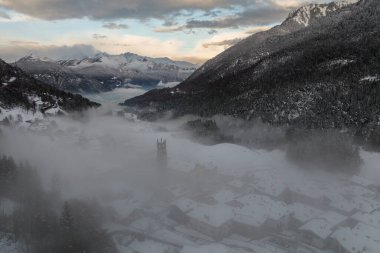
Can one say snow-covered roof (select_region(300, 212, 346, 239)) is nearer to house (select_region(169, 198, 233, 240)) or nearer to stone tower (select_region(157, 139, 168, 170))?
house (select_region(169, 198, 233, 240))

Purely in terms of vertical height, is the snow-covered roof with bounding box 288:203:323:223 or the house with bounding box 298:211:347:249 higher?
the snow-covered roof with bounding box 288:203:323:223

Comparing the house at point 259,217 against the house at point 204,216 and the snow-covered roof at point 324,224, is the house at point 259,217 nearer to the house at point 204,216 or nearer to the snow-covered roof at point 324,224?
the house at point 204,216

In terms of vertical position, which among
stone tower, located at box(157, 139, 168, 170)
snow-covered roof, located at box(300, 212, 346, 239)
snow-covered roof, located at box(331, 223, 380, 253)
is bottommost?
snow-covered roof, located at box(331, 223, 380, 253)

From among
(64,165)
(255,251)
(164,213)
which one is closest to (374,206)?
(255,251)

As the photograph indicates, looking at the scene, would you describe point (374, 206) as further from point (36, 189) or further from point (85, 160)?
point (85, 160)

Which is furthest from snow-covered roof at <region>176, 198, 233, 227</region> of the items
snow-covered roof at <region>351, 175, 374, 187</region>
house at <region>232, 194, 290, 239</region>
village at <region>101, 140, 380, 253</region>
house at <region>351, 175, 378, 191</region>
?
snow-covered roof at <region>351, 175, 374, 187</region>

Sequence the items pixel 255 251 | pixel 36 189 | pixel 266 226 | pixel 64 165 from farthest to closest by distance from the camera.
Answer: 1. pixel 64 165
2. pixel 36 189
3. pixel 266 226
4. pixel 255 251

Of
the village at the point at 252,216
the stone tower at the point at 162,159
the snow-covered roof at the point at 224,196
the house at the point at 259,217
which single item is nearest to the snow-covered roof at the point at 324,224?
the village at the point at 252,216
